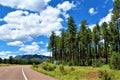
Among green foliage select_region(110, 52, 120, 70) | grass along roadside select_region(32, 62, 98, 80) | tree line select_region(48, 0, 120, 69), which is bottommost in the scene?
grass along roadside select_region(32, 62, 98, 80)

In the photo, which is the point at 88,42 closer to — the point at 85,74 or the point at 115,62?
the point at 115,62

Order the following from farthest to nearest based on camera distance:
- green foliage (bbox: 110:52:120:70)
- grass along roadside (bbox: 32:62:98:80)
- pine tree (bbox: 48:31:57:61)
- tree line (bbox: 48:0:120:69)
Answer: pine tree (bbox: 48:31:57:61)
tree line (bbox: 48:0:120:69)
green foliage (bbox: 110:52:120:70)
grass along roadside (bbox: 32:62:98:80)

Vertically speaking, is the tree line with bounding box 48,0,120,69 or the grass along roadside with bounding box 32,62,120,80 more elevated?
the tree line with bounding box 48,0,120,69

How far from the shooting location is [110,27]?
73500 mm

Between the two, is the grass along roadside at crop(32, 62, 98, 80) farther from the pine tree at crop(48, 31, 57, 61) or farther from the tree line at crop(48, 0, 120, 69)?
the pine tree at crop(48, 31, 57, 61)

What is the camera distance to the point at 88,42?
341 ft

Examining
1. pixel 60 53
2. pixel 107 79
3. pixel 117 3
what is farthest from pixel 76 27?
pixel 107 79

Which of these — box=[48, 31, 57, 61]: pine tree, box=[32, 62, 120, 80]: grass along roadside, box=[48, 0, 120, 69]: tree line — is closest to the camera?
box=[32, 62, 120, 80]: grass along roadside

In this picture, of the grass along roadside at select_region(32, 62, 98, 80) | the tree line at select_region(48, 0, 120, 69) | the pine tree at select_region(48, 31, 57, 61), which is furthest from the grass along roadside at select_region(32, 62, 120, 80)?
the pine tree at select_region(48, 31, 57, 61)

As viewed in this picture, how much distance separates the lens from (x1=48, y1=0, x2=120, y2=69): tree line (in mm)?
73625

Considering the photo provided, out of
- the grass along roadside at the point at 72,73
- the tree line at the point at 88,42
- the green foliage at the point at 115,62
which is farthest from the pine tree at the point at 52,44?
the grass along roadside at the point at 72,73

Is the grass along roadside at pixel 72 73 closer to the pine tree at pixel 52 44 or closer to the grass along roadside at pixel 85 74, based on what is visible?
the grass along roadside at pixel 85 74

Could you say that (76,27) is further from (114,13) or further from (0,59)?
(0,59)

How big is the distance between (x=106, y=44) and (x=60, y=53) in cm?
3515
